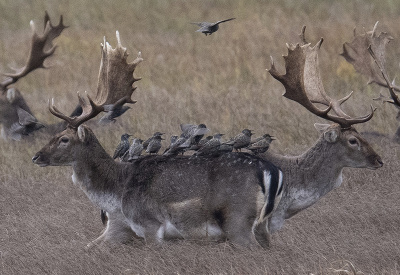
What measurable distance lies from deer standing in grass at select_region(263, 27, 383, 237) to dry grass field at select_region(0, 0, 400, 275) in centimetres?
32

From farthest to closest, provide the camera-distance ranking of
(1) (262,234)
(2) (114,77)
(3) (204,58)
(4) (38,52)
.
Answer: (3) (204,58) < (4) (38,52) < (2) (114,77) < (1) (262,234)

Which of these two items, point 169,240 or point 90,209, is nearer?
point 169,240

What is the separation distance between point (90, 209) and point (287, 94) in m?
2.13

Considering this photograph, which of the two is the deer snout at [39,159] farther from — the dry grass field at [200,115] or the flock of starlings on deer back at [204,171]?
the dry grass field at [200,115]

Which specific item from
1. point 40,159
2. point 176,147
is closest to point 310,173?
point 176,147

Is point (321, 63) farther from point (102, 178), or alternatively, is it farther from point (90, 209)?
point (102, 178)

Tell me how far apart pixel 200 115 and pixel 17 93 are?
239 cm

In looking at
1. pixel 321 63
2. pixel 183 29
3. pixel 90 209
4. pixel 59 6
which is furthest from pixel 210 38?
pixel 90 209

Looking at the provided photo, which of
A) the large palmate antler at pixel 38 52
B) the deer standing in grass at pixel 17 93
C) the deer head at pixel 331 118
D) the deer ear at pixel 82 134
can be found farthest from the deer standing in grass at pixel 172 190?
the large palmate antler at pixel 38 52

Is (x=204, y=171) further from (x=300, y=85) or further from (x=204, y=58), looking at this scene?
(x=204, y=58)

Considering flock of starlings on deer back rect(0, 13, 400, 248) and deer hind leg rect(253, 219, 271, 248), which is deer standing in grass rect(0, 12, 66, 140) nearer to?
flock of starlings on deer back rect(0, 13, 400, 248)

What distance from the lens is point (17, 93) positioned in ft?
41.0

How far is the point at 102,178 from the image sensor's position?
7414 mm

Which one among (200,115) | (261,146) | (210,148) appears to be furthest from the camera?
(200,115)
